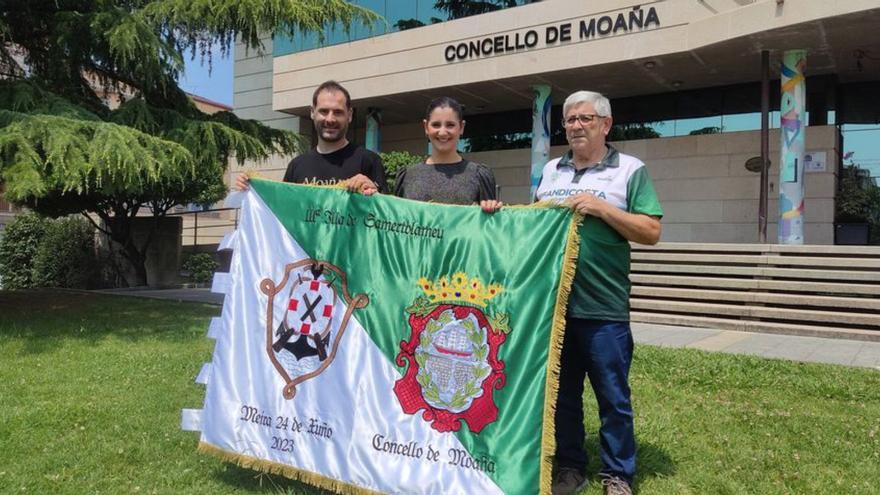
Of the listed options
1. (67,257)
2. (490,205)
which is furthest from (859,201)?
(67,257)

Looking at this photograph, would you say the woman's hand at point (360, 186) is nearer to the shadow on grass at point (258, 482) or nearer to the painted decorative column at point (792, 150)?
the shadow on grass at point (258, 482)

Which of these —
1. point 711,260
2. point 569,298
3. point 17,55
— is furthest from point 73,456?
point 711,260

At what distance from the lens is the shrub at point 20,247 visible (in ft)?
57.1

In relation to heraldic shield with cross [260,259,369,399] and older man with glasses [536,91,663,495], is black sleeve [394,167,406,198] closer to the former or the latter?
heraldic shield with cross [260,259,369,399]

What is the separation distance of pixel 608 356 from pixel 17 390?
4836 mm

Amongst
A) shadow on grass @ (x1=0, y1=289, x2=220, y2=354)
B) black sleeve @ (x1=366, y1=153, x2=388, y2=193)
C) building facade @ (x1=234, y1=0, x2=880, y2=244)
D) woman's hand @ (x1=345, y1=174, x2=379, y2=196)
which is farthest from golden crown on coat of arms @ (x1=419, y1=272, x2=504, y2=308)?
building facade @ (x1=234, y1=0, x2=880, y2=244)

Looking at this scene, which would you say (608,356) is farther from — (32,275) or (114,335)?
(32,275)

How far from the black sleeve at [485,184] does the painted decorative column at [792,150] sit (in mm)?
11418

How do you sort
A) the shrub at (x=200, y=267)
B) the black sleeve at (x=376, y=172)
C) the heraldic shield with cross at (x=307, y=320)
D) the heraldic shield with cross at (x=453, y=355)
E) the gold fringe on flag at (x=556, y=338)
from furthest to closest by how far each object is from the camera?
the shrub at (x=200, y=267)
the black sleeve at (x=376, y=172)
the heraldic shield with cross at (x=307, y=320)
the heraldic shield with cross at (x=453, y=355)
the gold fringe on flag at (x=556, y=338)

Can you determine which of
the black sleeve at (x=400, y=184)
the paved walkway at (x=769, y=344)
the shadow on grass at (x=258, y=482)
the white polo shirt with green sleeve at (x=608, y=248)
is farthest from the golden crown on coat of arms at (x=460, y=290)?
the paved walkway at (x=769, y=344)

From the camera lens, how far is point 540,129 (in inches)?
651

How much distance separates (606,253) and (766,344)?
613 cm

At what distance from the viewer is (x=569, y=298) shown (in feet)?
10.3

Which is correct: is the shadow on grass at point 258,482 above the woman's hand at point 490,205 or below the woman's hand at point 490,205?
below
